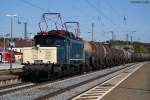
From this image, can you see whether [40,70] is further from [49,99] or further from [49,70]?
[49,99]

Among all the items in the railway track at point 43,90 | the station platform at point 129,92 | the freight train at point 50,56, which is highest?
the freight train at point 50,56

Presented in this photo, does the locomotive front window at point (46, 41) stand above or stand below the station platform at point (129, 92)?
above

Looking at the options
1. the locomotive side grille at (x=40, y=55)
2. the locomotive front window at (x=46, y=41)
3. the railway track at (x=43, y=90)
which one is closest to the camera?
the railway track at (x=43, y=90)

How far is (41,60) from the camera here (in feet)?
85.2

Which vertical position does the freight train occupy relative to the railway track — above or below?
above

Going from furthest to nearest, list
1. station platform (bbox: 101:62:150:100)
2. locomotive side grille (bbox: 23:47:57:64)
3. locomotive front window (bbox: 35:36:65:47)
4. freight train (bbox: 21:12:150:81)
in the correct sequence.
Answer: locomotive front window (bbox: 35:36:65:47) < locomotive side grille (bbox: 23:47:57:64) < freight train (bbox: 21:12:150:81) < station platform (bbox: 101:62:150:100)

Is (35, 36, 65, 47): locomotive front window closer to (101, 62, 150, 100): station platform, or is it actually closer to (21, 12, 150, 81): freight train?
(21, 12, 150, 81): freight train

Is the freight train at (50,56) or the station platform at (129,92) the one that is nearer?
the station platform at (129,92)

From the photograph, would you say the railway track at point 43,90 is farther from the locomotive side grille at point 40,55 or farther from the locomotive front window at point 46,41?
the locomotive front window at point 46,41

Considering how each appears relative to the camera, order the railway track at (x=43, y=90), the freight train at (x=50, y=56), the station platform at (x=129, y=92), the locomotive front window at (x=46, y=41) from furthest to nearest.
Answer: the locomotive front window at (x=46, y=41), the freight train at (x=50, y=56), the railway track at (x=43, y=90), the station platform at (x=129, y=92)

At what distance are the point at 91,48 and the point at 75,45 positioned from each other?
9760 millimetres

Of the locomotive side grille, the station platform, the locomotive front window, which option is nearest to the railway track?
the station platform

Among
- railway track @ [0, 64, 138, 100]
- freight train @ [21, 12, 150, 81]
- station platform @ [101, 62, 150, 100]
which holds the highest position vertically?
freight train @ [21, 12, 150, 81]

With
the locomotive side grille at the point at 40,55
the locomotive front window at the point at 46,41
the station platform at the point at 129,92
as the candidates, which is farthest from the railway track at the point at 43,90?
the locomotive front window at the point at 46,41
